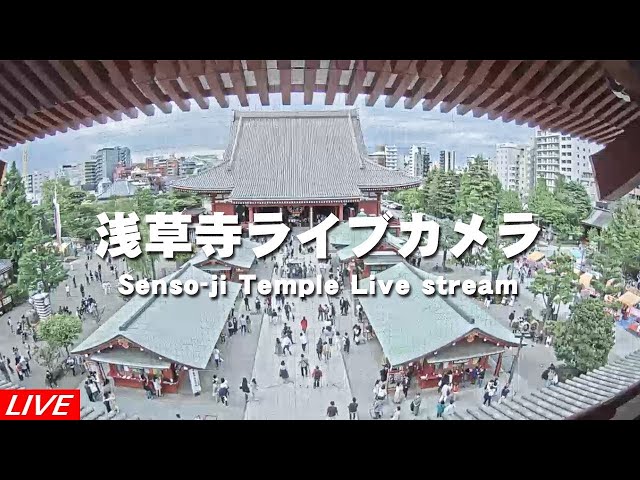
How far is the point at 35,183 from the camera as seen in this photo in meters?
2.89

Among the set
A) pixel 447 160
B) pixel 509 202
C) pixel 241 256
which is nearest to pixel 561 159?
pixel 509 202

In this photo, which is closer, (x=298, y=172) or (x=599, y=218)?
(x=599, y=218)

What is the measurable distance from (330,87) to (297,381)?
2003mm

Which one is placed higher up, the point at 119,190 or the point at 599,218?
the point at 119,190

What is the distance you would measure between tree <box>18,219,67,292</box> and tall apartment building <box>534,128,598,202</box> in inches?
125

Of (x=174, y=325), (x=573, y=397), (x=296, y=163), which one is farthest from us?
(x=296, y=163)

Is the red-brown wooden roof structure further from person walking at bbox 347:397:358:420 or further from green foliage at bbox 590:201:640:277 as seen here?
person walking at bbox 347:397:358:420

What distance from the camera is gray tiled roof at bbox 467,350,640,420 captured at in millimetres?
1981

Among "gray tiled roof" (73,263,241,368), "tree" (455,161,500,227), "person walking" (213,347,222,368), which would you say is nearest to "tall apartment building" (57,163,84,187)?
"gray tiled roof" (73,263,241,368)

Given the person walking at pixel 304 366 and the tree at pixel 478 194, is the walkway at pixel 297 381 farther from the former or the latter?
the tree at pixel 478 194

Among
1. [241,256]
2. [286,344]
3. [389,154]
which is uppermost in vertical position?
[389,154]

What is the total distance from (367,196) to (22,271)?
245 centimetres

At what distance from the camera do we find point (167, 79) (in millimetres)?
1701

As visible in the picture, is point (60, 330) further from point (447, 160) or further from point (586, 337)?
point (586, 337)
